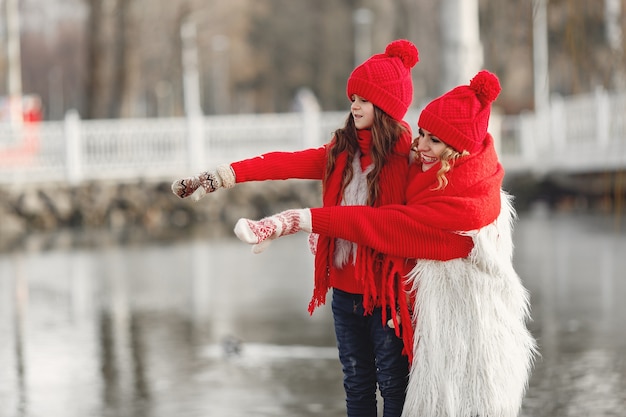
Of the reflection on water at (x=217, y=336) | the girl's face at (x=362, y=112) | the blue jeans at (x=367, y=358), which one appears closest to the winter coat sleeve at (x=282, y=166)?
the girl's face at (x=362, y=112)

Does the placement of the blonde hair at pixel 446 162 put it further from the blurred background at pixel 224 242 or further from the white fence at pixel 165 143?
the white fence at pixel 165 143

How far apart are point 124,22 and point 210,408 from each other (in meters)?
22.9

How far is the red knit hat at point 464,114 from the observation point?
402 centimetres

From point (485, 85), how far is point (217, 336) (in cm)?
493

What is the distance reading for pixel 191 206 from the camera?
23.1 m

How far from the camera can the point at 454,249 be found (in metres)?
4.11

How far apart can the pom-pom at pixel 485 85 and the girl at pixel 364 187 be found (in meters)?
0.27

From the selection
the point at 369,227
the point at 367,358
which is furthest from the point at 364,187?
the point at 367,358

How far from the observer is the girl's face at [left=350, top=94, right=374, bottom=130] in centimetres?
417

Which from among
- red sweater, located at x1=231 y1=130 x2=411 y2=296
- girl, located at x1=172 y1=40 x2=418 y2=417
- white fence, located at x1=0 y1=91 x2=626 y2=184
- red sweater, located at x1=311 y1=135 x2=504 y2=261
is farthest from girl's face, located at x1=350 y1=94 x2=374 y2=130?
white fence, located at x1=0 y1=91 x2=626 y2=184

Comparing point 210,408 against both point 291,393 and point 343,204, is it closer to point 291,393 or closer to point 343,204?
point 291,393

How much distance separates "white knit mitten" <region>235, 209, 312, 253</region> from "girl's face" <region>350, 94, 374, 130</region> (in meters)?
0.40

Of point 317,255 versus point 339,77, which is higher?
point 339,77

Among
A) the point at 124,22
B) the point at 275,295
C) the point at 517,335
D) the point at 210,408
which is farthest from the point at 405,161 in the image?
the point at 124,22
